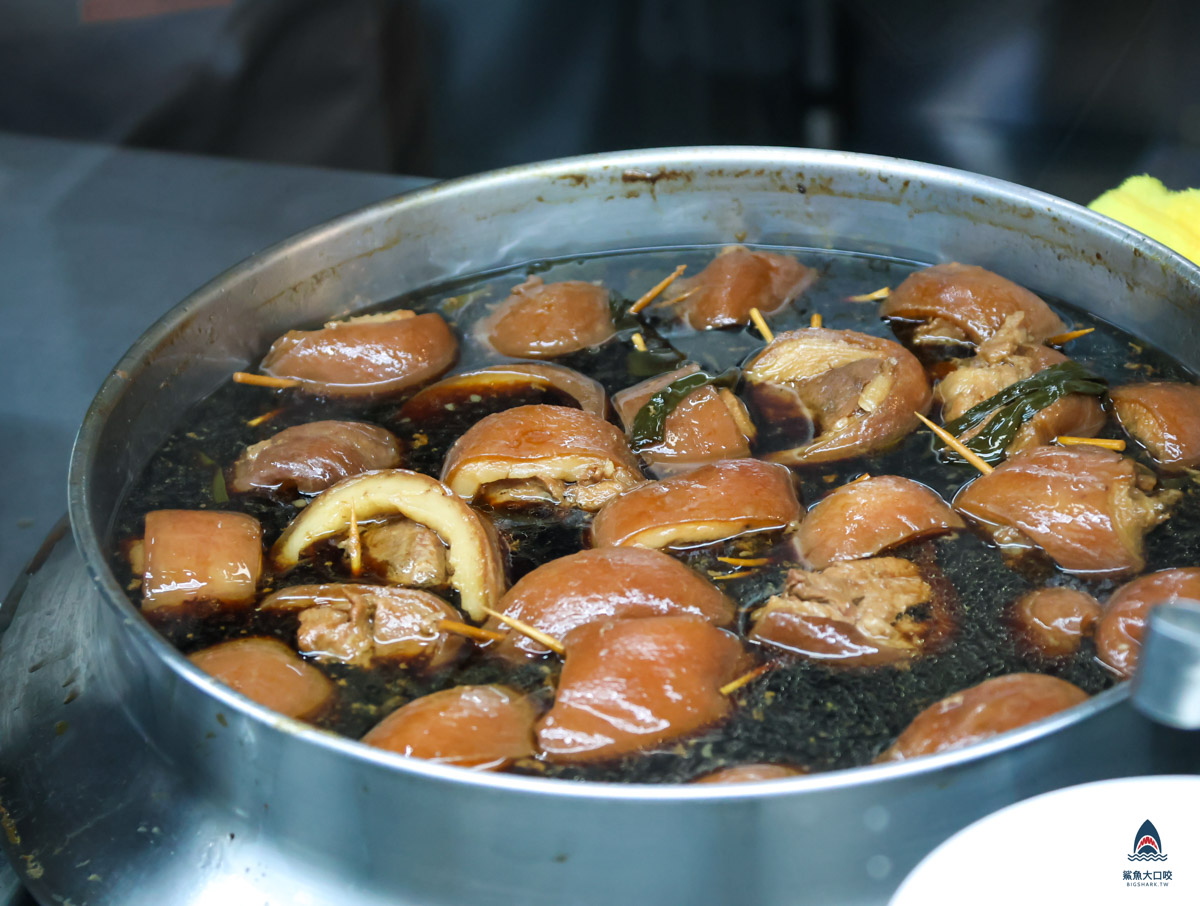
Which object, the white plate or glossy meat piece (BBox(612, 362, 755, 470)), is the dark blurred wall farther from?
the white plate

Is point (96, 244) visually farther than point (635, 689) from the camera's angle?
Yes

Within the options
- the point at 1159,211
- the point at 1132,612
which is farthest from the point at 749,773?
the point at 1159,211

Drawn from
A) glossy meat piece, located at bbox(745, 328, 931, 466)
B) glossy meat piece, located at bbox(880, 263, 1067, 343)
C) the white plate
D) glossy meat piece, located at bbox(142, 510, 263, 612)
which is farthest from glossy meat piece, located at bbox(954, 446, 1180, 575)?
glossy meat piece, located at bbox(142, 510, 263, 612)

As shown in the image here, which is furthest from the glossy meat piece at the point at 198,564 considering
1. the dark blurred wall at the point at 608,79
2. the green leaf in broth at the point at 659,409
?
the dark blurred wall at the point at 608,79

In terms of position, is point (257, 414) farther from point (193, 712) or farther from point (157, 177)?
point (157, 177)

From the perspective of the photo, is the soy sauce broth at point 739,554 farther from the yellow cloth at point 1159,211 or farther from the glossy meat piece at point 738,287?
the yellow cloth at point 1159,211

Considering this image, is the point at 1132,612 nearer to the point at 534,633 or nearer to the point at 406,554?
the point at 534,633

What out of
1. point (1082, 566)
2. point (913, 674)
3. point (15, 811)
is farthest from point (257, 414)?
point (1082, 566)
